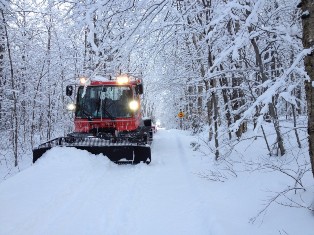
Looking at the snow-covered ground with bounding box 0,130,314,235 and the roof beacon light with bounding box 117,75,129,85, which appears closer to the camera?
the snow-covered ground with bounding box 0,130,314,235

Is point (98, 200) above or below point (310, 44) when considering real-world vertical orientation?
below

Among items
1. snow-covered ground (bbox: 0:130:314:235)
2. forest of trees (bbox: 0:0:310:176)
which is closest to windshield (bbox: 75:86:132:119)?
forest of trees (bbox: 0:0:310:176)

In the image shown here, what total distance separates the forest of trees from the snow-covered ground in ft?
3.04

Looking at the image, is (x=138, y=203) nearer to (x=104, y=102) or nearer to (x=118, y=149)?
(x=118, y=149)

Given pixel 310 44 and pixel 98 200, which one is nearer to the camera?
pixel 310 44

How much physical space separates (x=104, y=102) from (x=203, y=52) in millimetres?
3780

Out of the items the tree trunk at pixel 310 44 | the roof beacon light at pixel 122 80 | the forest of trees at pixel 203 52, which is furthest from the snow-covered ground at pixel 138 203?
the roof beacon light at pixel 122 80

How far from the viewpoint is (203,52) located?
11.7 meters

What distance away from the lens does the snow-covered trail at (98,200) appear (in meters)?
4.67

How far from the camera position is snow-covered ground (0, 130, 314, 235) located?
4.55 metres

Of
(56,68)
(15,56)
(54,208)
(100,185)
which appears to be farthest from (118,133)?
(56,68)

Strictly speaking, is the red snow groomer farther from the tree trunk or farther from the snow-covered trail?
the tree trunk

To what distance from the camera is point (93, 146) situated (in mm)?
9734

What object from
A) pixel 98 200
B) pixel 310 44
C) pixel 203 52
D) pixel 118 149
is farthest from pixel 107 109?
pixel 310 44
